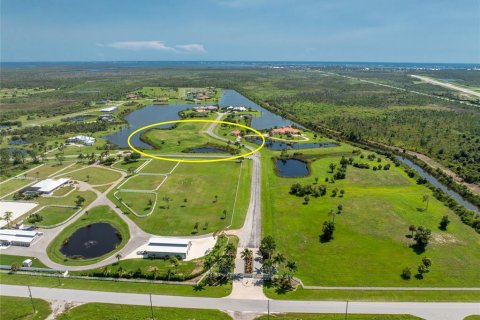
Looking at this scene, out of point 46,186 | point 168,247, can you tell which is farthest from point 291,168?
point 46,186

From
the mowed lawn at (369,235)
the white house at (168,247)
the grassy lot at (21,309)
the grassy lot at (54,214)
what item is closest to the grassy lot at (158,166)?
the grassy lot at (54,214)

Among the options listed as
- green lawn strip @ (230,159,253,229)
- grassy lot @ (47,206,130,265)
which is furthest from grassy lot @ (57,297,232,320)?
green lawn strip @ (230,159,253,229)

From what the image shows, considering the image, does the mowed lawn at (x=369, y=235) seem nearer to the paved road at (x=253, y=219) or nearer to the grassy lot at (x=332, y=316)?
the paved road at (x=253, y=219)

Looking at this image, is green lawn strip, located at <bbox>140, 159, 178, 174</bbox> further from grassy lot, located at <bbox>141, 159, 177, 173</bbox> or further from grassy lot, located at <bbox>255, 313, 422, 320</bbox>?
grassy lot, located at <bbox>255, 313, 422, 320</bbox>

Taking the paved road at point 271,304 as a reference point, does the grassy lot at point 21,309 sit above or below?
below

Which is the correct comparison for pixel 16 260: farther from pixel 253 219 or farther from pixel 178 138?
pixel 178 138

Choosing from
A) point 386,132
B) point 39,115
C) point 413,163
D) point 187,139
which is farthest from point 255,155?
point 39,115
